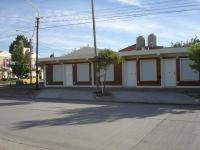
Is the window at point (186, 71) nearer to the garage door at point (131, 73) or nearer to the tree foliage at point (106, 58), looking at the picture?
the garage door at point (131, 73)

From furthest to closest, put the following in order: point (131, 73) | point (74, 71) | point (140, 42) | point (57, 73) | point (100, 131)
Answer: point (140, 42) < point (57, 73) < point (74, 71) < point (131, 73) < point (100, 131)

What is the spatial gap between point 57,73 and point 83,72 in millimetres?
3383

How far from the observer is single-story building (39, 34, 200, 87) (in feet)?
88.7

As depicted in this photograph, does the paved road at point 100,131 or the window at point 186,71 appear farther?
the window at point 186,71

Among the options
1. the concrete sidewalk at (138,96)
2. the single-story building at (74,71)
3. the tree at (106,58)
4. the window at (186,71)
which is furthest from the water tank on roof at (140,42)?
the tree at (106,58)

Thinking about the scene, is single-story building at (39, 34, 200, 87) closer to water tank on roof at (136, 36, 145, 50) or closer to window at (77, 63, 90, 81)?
window at (77, 63, 90, 81)

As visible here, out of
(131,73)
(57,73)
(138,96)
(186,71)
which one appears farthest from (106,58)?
(57,73)

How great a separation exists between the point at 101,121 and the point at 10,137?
3.88 m

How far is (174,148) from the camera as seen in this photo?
28.7 feet

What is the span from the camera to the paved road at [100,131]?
9289 mm

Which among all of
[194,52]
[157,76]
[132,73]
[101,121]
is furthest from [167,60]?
[101,121]

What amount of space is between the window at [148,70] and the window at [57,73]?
8.88 metres

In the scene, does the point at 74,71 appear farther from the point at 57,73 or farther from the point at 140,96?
the point at 140,96

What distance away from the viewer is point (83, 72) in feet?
107
